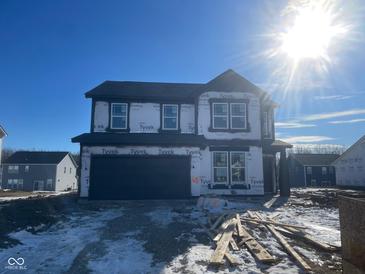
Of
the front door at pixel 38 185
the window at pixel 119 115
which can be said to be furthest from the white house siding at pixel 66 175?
the window at pixel 119 115

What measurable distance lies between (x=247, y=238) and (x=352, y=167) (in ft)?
115

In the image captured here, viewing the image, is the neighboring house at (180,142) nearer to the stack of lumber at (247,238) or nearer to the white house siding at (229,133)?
the white house siding at (229,133)

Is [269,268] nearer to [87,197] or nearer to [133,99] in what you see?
[87,197]

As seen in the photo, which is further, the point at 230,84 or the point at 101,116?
the point at 230,84

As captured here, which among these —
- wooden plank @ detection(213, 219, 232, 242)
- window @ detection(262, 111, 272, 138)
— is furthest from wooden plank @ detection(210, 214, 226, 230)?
window @ detection(262, 111, 272, 138)

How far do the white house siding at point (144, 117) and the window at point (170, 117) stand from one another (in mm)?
350

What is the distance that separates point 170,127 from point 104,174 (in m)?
5.38

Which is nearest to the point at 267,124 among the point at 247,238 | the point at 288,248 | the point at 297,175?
the point at 247,238

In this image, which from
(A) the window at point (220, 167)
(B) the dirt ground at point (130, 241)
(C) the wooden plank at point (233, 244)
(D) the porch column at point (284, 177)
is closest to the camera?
(B) the dirt ground at point (130, 241)

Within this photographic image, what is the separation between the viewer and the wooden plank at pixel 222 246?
6.36 metres

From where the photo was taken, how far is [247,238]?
26.0ft

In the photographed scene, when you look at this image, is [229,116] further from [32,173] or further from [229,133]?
[32,173]

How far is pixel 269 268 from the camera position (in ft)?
20.1

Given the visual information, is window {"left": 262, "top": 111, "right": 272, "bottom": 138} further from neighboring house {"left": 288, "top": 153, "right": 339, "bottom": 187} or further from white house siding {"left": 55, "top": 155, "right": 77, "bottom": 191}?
white house siding {"left": 55, "top": 155, "right": 77, "bottom": 191}
